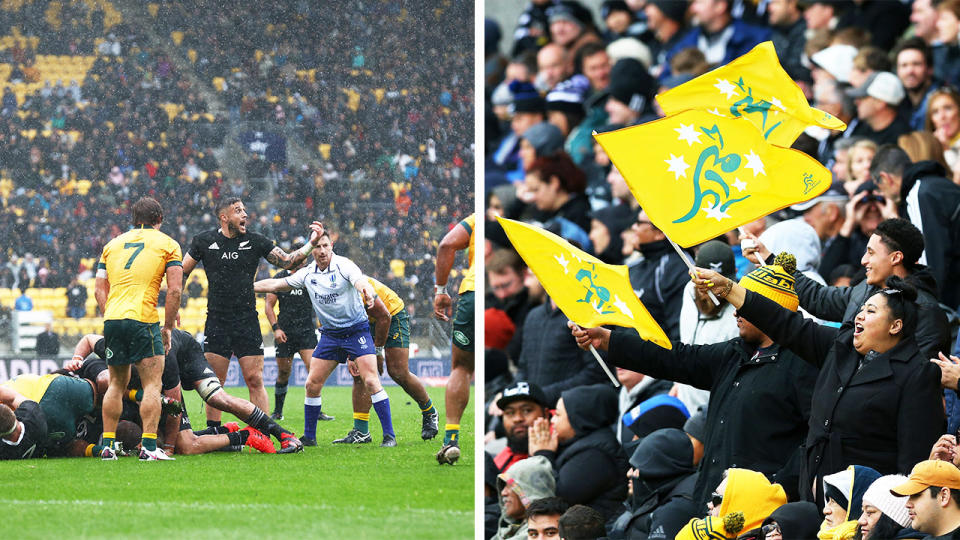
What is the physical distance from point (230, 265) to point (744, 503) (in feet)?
8.77

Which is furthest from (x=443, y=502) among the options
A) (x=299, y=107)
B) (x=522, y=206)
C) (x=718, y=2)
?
(x=718, y=2)

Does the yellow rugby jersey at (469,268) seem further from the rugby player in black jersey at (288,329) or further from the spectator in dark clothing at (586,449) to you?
the spectator in dark clothing at (586,449)

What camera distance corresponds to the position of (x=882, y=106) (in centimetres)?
757

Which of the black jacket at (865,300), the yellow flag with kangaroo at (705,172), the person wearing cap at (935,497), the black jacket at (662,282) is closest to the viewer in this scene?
the person wearing cap at (935,497)

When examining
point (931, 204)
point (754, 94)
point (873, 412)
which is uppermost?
point (754, 94)

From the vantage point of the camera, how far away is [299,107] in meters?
6.18

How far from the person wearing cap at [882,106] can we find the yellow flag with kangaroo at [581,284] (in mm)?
2570

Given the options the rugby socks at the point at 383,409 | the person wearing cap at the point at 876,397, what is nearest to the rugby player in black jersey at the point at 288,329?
the rugby socks at the point at 383,409

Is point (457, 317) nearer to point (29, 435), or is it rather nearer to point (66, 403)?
point (66, 403)

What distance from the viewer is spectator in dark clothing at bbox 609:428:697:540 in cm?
573

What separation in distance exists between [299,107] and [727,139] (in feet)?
6.36

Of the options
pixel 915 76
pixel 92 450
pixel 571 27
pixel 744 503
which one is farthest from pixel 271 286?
pixel 571 27

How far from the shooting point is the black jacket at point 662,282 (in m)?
7.02

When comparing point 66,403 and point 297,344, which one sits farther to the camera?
point 66,403
